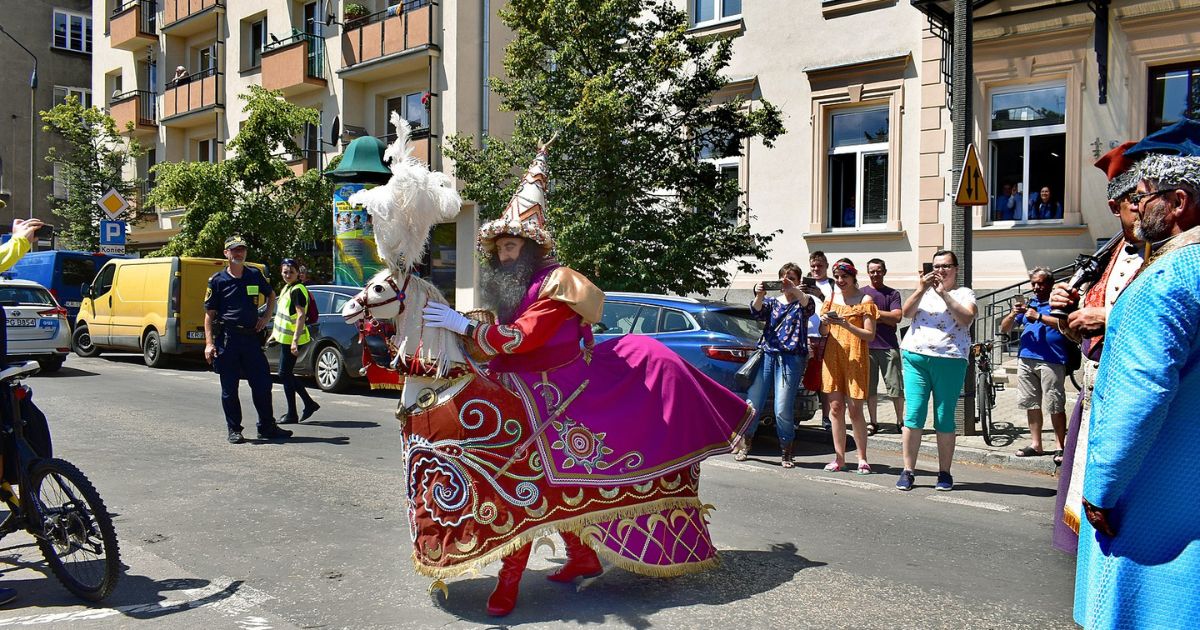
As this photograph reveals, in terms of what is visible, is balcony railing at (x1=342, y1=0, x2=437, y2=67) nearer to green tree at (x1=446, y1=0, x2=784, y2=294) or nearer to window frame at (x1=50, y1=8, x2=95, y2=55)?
green tree at (x1=446, y1=0, x2=784, y2=294)

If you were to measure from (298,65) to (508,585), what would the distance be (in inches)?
936

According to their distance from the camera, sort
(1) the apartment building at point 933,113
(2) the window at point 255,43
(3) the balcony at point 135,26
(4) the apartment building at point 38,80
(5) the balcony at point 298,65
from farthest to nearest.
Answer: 1. (4) the apartment building at point 38,80
2. (3) the balcony at point 135,26
3. (2) the window at point 255,43
4. (5) the balcony at point 298,65
5. (1) the apartment building at point 933,113

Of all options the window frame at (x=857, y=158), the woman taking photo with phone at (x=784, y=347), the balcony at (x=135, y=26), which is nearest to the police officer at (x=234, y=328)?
the woman taking photo with phone at (x=784, y=347)

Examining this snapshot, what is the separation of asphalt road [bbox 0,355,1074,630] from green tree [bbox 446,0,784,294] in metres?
5.13

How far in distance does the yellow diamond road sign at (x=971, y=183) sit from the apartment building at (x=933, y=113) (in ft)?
15.2

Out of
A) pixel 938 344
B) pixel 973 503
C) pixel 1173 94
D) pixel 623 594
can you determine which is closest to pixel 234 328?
pixel 623 594

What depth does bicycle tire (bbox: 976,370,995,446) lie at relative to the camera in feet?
31.0

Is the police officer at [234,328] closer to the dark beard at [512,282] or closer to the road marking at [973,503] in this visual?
the dark beard at [512,282]

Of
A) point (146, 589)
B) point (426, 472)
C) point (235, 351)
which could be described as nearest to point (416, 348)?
point (426, 472)

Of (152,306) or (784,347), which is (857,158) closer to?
(784,347)

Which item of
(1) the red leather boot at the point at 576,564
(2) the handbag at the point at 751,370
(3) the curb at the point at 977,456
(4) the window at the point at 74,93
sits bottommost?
(3) the curb at the point at 977,456

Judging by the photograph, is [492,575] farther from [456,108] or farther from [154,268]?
[456,108]

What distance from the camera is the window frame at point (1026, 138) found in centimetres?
1380

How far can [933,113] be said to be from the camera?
49.1 ft
